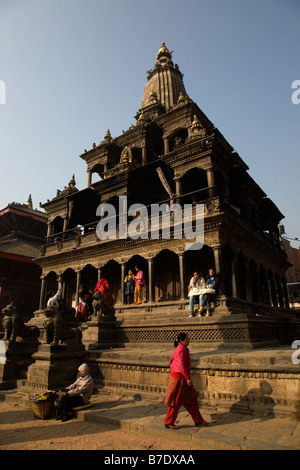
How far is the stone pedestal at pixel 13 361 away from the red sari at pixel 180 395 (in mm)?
6496

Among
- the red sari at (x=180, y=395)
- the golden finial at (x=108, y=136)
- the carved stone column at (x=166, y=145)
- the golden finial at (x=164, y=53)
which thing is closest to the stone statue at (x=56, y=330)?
the red sari at (x=180, y=395)

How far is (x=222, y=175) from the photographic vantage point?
55.6 feet

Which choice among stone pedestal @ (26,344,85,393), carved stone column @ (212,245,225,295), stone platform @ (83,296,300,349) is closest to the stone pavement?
stone pedestal @ (26,344,85,393)

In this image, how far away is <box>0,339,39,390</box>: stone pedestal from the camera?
913 centimetres

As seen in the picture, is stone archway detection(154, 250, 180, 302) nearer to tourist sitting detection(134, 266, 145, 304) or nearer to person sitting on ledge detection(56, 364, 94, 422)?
tourist sitting detection(134, 266, 145, 304)

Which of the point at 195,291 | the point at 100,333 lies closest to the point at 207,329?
the point at 195,291

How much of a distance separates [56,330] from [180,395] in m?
4.61

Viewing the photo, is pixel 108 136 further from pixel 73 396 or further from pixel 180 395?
pixel 180 395

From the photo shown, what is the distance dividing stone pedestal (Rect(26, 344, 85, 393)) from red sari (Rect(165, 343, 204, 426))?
12.8 ft

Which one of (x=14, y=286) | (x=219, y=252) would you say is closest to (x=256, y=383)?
(x=219, y=252)

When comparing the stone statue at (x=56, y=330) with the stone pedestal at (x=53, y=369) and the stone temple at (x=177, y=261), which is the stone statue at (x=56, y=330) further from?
the stone temple at (x=177, y=261)

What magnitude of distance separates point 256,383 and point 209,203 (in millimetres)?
9903

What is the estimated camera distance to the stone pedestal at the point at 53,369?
297 inches

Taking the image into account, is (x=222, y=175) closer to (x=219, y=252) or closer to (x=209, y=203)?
(x=209, y=203)
